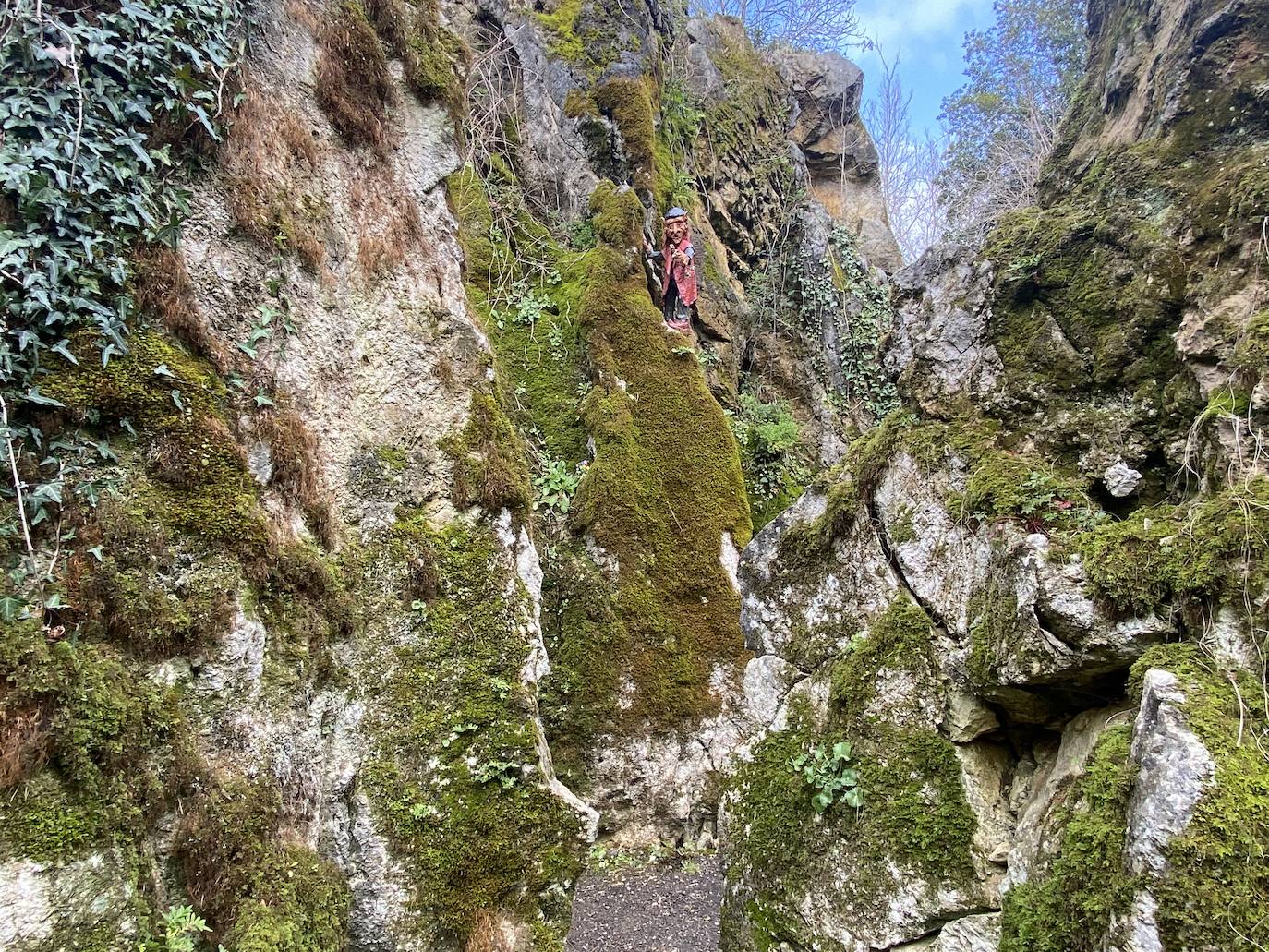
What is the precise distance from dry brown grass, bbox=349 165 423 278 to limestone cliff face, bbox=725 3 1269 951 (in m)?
4.21

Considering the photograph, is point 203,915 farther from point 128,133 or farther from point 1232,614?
point 1232,614

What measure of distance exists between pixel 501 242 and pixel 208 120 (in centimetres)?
429

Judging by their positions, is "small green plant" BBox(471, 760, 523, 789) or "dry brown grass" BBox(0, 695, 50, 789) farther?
"small green plant" BBox(471, 760, 523, 789)

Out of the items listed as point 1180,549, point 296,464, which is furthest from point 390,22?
point 1180,549

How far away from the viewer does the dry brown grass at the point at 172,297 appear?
154 inches

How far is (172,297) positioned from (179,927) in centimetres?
355

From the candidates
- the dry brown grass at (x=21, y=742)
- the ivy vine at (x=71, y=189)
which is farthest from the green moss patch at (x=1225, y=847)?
the ivy vine at (x=71, y=189)

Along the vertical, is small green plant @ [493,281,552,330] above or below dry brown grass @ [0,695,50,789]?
above

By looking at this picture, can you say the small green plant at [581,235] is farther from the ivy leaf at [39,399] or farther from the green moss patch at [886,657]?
the green moss patch at [886,657]

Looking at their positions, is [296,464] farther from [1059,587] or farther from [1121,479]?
[1121,479]

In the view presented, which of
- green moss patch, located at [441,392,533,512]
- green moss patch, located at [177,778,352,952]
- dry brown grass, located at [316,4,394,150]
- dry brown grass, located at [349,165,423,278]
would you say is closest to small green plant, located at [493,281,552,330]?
dry brown grass, located at [349,165,423,278]

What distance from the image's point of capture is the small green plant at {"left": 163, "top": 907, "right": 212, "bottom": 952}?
9.45 ft

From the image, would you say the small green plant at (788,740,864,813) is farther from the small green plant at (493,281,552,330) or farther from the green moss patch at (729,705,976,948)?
the small green plant at (493,281,552,330)

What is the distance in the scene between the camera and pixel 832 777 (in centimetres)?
366
